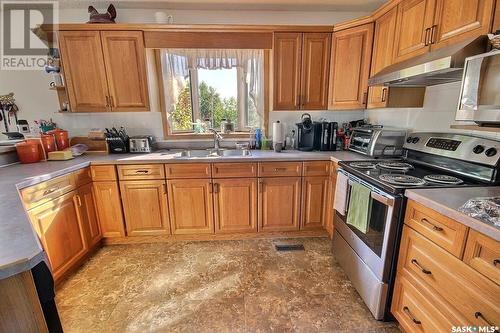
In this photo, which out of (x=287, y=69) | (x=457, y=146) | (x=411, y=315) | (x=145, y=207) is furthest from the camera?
(x=287, y=69)

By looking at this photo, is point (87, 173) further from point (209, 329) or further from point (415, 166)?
point (415, 166)

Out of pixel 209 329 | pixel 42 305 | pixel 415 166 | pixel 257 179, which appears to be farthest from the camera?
pixel 257 179

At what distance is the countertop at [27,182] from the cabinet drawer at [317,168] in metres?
0.06

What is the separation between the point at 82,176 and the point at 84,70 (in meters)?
1.13

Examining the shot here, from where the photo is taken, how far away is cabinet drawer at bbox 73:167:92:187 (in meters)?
2.14

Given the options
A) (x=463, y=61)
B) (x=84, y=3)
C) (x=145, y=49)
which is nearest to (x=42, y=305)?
(x=463, y=61)

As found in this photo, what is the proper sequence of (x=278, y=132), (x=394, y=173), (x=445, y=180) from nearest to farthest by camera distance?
(x=445, y=180)
(x=394, y=173)
(x=278, y=132)

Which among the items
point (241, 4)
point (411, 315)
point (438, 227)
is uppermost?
point (241, 4)

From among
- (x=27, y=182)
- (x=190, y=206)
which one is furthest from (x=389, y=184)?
(x=27, y=182)

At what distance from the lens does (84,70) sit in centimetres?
246

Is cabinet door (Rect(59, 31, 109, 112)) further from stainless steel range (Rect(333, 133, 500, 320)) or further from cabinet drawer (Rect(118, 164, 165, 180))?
stainless steel range (Rect(333, 133, 500, 320))

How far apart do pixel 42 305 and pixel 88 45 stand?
2503 millimetres

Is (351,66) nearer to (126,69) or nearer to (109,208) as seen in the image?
(126,69)

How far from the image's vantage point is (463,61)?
4.29 ft
